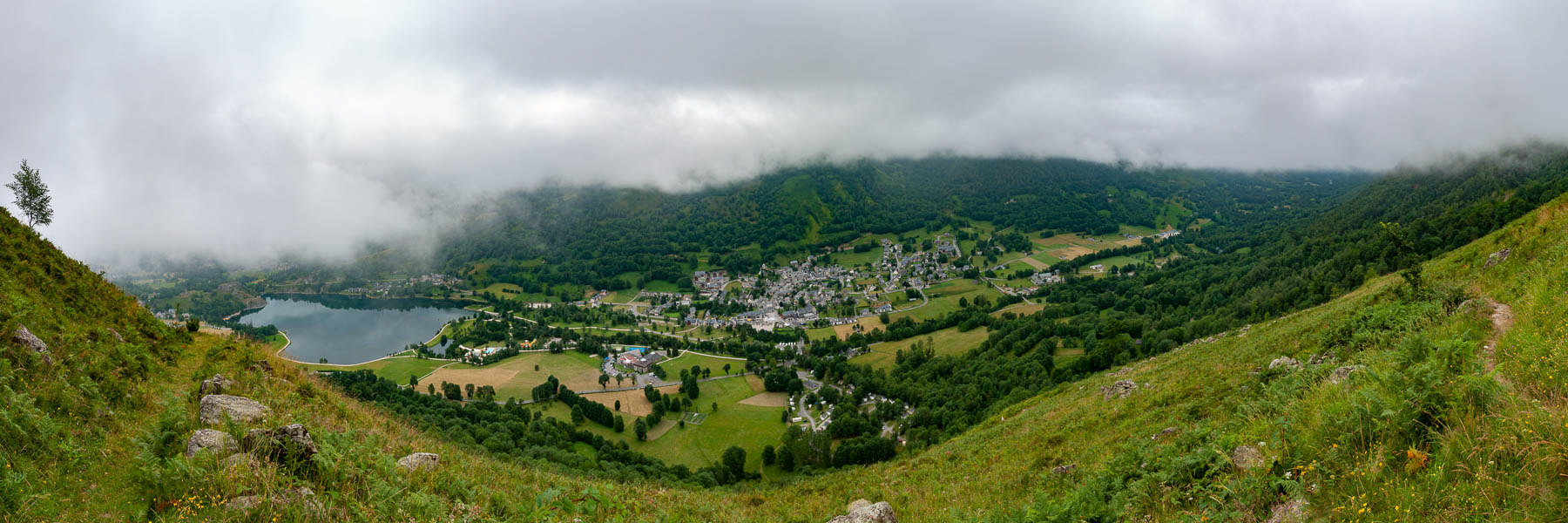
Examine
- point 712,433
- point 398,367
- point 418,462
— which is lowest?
point 712,433

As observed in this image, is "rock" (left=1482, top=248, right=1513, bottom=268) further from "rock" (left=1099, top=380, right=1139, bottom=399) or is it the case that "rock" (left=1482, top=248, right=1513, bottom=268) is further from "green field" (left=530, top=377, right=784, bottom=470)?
"green field" (left=530, top=377, right=784, bottom=470)

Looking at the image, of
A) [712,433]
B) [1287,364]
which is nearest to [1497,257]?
[1287,364]

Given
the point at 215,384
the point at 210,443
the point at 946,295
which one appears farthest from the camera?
the point at 946,295

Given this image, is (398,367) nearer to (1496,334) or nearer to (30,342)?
(30,342)

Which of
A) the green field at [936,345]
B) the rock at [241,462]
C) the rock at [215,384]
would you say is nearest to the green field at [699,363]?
the green field at [936,345]

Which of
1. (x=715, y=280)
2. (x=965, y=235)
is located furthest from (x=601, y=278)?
(x=965, y=235)

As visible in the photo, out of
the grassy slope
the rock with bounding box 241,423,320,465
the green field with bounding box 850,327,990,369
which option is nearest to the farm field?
the green field with bounding box 850,327,990,369

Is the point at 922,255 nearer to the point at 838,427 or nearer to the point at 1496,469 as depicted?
the point at 838,427
